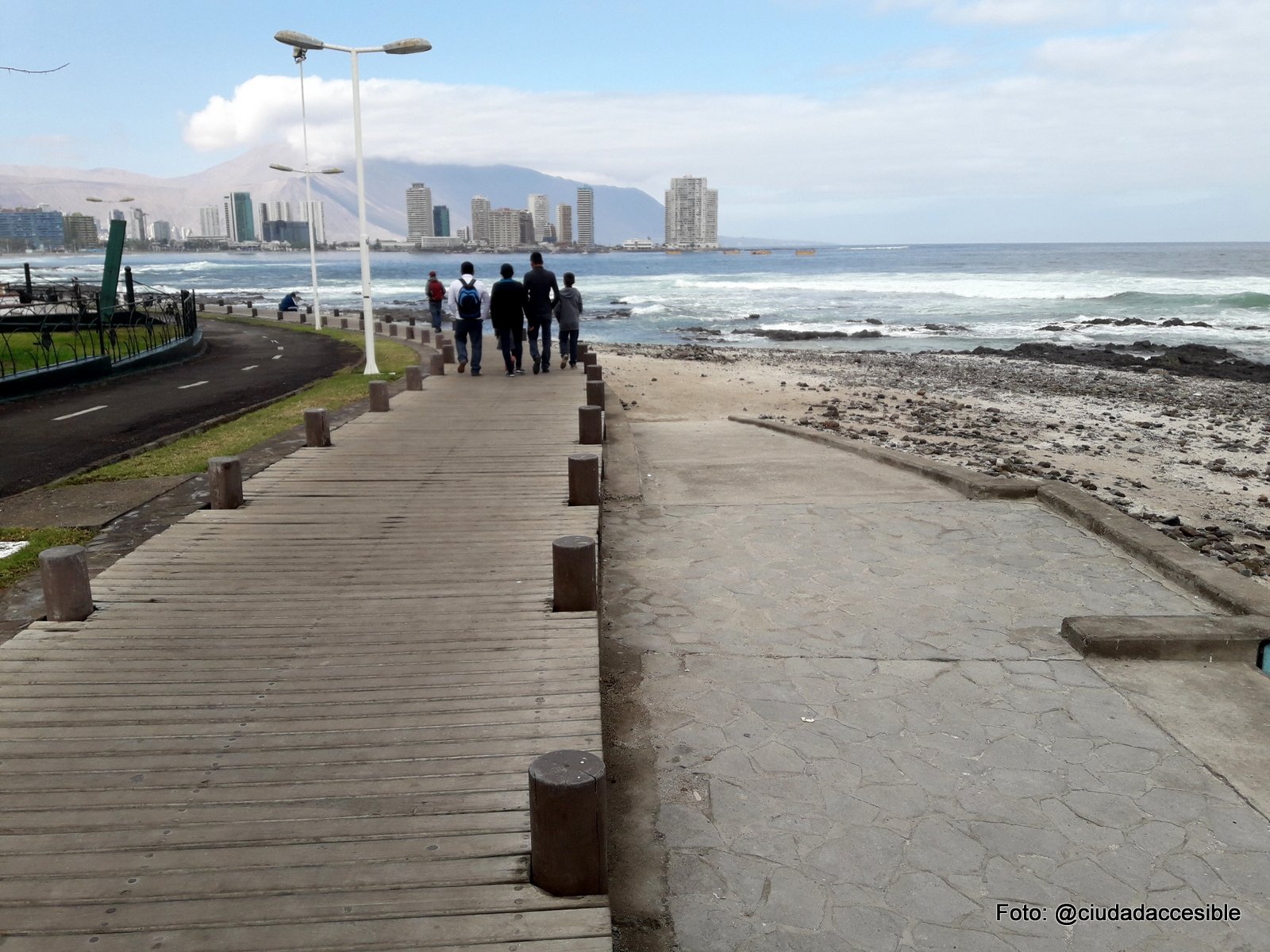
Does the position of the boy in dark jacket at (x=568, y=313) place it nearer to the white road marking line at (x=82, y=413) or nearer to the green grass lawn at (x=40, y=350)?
the white road marking line at (x=82, y=413)

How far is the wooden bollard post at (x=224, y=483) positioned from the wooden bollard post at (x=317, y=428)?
2145mm

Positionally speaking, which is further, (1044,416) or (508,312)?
(1044,416)

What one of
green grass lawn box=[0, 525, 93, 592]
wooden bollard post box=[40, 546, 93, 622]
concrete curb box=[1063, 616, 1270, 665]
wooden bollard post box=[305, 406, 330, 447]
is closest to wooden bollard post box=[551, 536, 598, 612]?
wooden bollard post box=[40, 546, 93, 622]

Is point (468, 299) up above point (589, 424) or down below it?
above

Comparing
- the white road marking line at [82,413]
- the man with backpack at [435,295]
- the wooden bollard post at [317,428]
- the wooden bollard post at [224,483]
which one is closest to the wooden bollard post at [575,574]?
the wooden bollard post at [224,483]

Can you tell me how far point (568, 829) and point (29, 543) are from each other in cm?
620

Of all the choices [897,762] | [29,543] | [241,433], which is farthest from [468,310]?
[897,762]

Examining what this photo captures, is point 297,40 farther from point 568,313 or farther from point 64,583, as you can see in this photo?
point 64,583

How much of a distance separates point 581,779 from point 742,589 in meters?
3.58

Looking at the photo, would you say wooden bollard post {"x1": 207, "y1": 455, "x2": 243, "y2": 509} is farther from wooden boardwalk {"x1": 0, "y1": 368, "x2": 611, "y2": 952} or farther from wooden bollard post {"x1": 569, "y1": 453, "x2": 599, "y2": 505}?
wooden bollard post {"x1": 569, "y1": 453, "x2": 599, "y2": 505}

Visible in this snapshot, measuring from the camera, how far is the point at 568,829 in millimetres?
2832

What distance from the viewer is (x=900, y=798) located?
3.82m

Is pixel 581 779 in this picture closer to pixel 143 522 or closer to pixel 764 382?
pixel 143 522

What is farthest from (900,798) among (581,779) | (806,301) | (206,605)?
(806,301)
